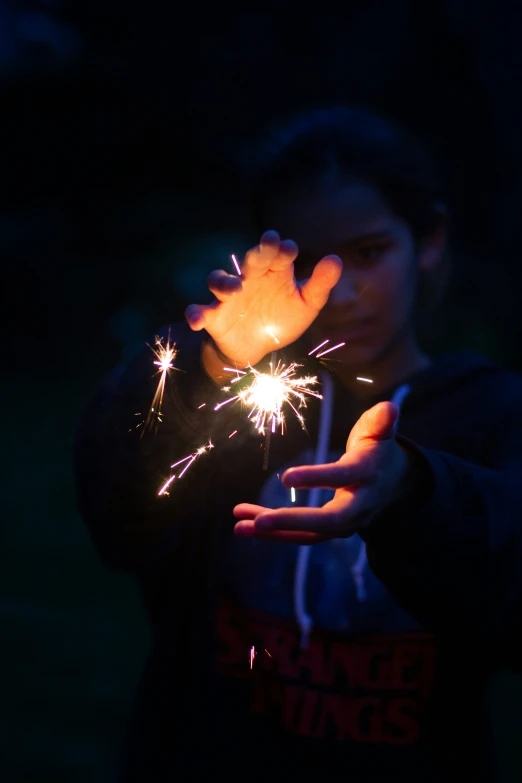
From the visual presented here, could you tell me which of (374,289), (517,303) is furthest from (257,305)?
(517,303)

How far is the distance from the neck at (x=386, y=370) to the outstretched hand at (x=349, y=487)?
339mm

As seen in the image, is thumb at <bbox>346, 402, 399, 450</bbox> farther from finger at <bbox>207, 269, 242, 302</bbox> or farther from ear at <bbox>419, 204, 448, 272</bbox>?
ear at <bbox>419, 204, 448, 272</bbox>

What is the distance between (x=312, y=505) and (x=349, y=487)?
0.33m

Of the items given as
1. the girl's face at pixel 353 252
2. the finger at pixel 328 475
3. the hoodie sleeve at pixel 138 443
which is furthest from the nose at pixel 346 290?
the finger at pixel 328 475

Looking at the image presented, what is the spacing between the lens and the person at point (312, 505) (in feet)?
1.84

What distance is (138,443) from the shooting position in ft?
1.98

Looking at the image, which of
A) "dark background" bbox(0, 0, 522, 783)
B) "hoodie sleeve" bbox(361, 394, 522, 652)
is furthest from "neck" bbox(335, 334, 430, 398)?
"dark background" bbox(0, 0, 522, 783)

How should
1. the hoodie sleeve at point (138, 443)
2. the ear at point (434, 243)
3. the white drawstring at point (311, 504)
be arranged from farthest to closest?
the ear at point (434, 243)
the white drawstring at point (311, 504)
the hoodie sleeve at point (138, 443)

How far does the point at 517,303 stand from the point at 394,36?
87 cm

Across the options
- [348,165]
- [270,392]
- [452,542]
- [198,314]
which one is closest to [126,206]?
[348,165]

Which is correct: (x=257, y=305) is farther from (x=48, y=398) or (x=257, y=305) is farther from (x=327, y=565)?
(x=48, y=398)

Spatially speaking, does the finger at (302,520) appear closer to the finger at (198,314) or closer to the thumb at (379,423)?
the thumb at (379,423)

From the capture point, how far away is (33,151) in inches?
75.4

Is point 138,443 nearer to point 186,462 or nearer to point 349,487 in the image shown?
point 186,462
